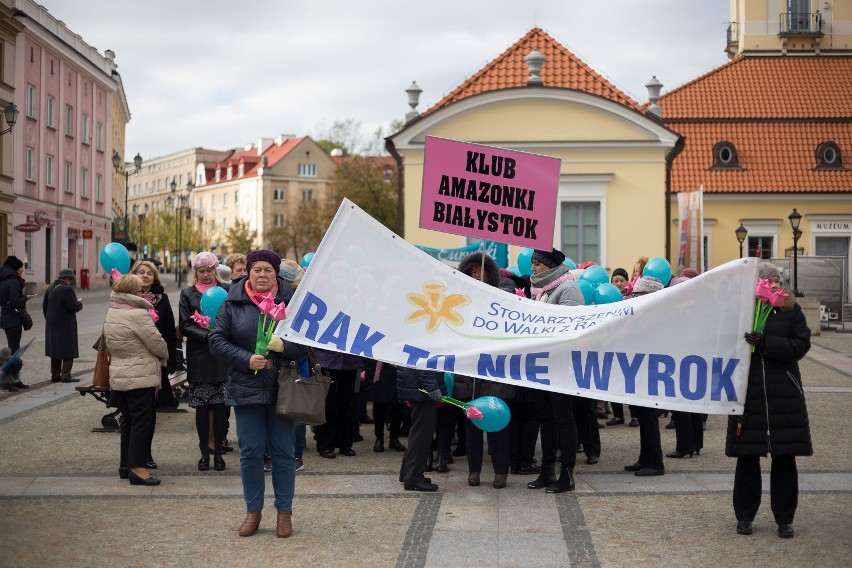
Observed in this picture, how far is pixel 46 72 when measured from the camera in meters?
50.0

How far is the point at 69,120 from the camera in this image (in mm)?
54469

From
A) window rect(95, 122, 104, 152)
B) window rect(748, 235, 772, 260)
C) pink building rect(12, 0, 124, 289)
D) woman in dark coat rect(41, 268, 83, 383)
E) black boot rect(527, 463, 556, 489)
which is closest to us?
black boot rect(527, 463, 556, 489)

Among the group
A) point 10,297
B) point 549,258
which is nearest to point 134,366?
point 549,258

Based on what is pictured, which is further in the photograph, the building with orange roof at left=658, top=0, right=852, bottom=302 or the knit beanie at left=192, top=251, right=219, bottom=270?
the building with orange roof at left=658, top=0, right=852, bottom=302

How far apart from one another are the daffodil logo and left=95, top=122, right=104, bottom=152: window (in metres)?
55.5

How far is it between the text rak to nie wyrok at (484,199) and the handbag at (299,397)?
93.6 inches

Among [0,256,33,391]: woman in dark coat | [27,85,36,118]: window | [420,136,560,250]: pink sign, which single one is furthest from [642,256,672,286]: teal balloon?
[27,85,36,118]: window

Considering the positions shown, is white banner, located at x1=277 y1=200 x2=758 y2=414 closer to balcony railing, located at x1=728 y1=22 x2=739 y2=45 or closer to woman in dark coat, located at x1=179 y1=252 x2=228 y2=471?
woman in dark coat, located at x1=179 y1=252 x2=228 y2=471

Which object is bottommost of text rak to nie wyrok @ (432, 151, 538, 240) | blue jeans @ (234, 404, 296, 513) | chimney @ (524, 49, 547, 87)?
blue jeans @ (234, 404, 296, 513)

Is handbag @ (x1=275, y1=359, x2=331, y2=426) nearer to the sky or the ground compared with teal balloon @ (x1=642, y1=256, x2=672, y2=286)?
nearer to the ground

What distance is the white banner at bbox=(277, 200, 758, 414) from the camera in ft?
25.1

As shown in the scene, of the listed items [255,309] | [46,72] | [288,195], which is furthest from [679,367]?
[288,195]

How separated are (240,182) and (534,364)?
109m

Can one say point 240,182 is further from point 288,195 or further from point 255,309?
point 255,309
